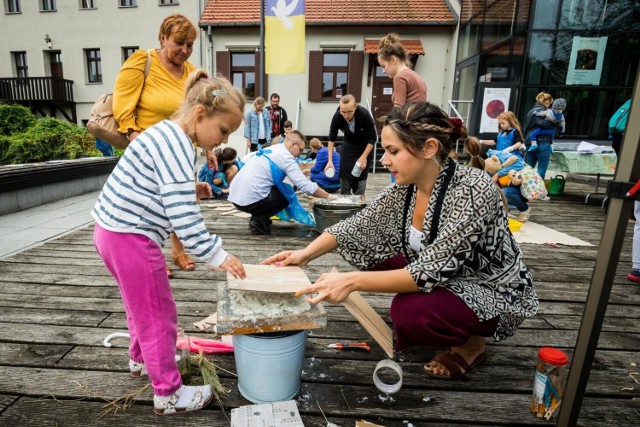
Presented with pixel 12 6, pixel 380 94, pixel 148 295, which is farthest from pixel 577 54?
pixel 12 6

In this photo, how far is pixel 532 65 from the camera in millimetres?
8953

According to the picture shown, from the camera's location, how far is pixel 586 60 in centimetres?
891

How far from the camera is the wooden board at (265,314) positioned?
4.34ft

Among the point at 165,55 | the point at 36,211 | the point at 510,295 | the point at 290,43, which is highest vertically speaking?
the point at 290,43

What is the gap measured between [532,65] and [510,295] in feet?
30.0

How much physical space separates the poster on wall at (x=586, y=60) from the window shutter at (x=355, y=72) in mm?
5736

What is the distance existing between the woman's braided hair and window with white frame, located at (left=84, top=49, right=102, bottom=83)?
16952mm

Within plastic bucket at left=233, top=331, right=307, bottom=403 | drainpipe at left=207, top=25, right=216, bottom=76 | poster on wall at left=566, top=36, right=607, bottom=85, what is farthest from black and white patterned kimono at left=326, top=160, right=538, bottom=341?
drainpipe at left=207, top=25, right=216, bottom=76

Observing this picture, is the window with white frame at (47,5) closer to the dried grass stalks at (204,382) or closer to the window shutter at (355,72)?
the window shutter at (355,72)

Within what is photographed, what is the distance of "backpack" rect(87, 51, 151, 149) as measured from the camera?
2471 millimetres

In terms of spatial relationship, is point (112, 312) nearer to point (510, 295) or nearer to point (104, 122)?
point (104, 122)

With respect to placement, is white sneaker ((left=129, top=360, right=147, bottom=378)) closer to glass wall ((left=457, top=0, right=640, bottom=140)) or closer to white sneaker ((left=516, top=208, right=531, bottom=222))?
white sneaker ((left=516, top=208, right=531, bottom=222))

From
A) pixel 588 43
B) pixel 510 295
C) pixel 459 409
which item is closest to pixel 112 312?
pixel 459 409

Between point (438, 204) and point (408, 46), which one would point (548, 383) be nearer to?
point (438, 204)
